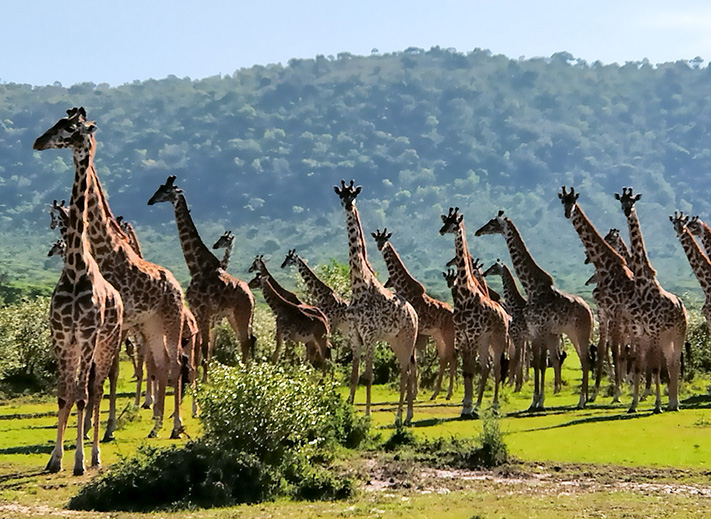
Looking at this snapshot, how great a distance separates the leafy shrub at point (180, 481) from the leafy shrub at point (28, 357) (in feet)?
45.4

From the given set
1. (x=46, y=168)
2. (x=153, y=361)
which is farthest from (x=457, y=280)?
(x=46, y=168)

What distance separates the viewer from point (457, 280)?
21141 mm

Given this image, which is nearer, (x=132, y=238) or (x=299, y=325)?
(x=132, y=238)

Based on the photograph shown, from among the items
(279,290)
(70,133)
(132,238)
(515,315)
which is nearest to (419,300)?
(515,315)

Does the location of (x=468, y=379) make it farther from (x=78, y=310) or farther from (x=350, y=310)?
(x=78, y=310)

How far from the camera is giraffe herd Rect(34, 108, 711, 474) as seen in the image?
13484 mm

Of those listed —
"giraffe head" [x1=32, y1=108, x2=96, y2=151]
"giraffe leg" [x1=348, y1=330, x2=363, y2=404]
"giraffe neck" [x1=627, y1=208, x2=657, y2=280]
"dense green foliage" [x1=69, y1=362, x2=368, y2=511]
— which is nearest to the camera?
→ "dense green foliage" [x1=69, y1=362, x2=368, y2=511]

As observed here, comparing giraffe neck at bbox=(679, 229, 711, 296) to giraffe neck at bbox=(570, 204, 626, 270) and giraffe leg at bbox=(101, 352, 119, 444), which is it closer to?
giraffe neck at bbox=(570, 204, 626, 270)

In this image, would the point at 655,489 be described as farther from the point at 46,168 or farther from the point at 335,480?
the point at 46,168

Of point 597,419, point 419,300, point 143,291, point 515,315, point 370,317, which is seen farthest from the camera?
point 515,315

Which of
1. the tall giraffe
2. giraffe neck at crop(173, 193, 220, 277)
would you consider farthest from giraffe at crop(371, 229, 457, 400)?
the tall giraffe

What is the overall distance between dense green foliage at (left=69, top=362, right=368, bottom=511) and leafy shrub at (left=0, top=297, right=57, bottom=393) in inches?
492

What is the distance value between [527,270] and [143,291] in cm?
977

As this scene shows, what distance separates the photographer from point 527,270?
2347 cm
